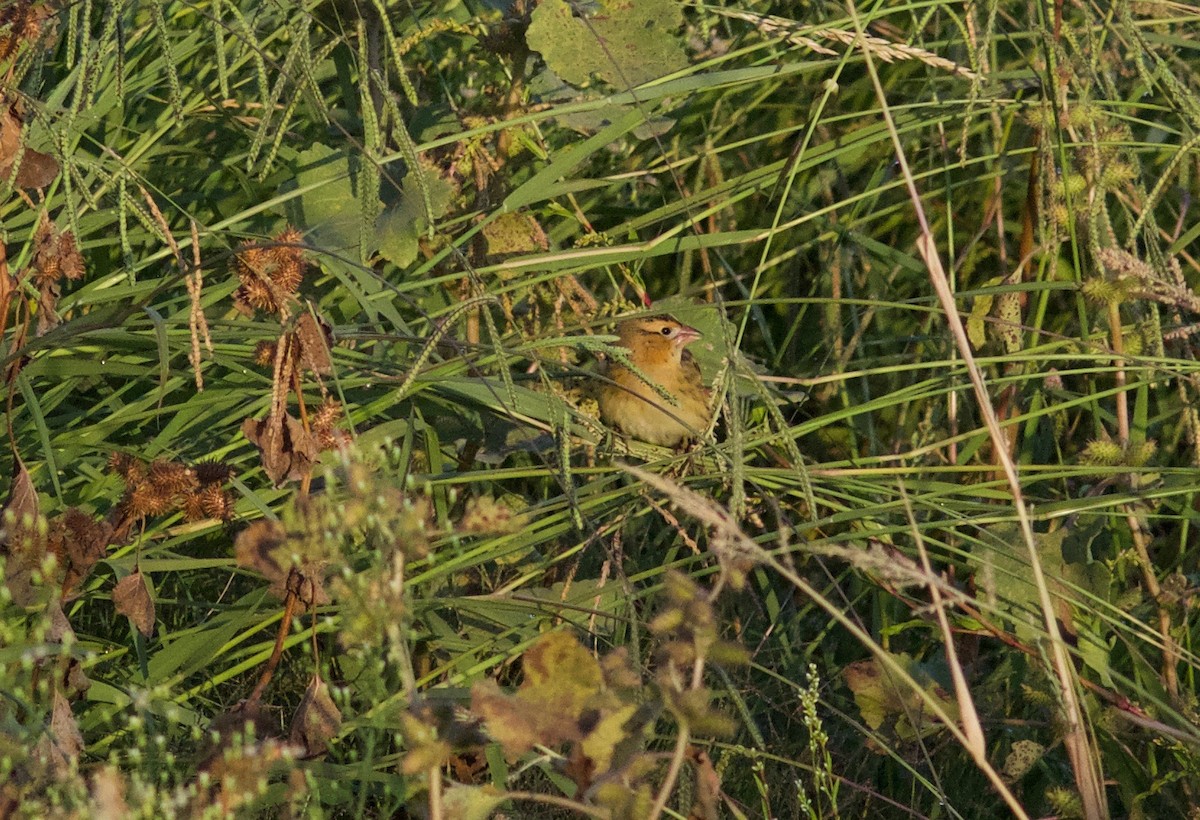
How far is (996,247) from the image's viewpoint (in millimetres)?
4477

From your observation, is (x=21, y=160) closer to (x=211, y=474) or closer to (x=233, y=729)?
(x=211, y=474)

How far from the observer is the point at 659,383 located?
429cm

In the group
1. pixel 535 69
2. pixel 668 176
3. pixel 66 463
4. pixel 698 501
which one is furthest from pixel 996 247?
pixel 698 501

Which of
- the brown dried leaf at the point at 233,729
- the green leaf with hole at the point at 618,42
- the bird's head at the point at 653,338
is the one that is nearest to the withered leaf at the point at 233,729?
the brown dried leaf at the point at 233,729

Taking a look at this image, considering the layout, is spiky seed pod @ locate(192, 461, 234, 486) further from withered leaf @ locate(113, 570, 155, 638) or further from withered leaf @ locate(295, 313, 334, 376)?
withered leaf @ locate(295, 313, 334, 376)

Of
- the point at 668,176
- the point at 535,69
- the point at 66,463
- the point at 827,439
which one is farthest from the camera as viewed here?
the point at 668,176

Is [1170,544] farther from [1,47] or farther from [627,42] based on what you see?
[1,47]

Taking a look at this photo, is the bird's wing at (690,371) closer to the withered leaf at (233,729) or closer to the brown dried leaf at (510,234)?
the brown dried leaf at (510,234)

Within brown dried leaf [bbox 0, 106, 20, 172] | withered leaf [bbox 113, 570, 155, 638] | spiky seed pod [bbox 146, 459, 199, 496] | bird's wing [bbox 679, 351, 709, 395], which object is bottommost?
bird's wing [bbox 679, 351, 709, 395]

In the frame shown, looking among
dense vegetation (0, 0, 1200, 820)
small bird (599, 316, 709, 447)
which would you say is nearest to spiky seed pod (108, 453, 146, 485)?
dense vegetation (0, 0, 1200, 820)

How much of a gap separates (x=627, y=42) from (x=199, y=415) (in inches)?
45.7

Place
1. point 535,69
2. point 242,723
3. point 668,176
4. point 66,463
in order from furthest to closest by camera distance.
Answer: point 668,176 < point 535,69 < point 66,463 < point 242,723

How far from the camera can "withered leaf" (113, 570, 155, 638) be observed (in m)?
2.45

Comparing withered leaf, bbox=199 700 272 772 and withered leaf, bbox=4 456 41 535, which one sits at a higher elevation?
withered leaf, bbox=4 456 41 535
